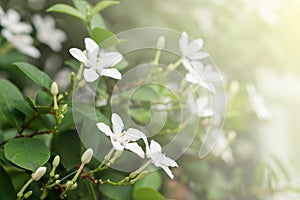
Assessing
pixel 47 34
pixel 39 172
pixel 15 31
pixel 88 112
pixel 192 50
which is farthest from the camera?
pixel 47 34

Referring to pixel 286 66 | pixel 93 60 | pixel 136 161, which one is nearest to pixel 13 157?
pixel 93 60

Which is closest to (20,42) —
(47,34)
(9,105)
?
(47,34)

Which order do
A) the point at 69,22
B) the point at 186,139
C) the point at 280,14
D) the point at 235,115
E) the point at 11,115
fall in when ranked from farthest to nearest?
the point at 280,14 → the point at 69,22 → the point at 235,115 → the point at 186,139 → the point at 11,115

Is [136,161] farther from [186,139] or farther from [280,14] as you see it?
[280,14]

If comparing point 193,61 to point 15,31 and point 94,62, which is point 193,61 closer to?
point 94,62

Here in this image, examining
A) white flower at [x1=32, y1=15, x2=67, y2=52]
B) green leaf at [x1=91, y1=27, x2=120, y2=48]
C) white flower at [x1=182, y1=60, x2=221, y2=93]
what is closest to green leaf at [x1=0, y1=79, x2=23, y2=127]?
A: green leaf at [x1=91, y1=27, x2=120, y2=48]

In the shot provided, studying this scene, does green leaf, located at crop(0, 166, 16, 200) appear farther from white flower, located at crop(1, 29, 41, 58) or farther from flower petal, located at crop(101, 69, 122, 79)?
white flower, located at crop(1, 29, 41, 58)
